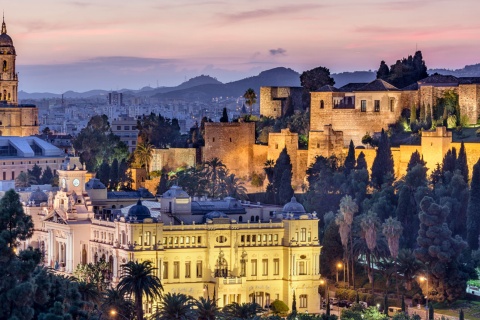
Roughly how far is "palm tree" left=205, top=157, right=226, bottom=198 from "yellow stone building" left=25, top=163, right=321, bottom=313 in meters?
18.6

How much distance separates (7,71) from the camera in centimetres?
13575

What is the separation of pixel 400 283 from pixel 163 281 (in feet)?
35.7

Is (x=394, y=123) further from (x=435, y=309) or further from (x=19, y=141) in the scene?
(x=19, y=141)

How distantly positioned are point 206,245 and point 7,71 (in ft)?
223

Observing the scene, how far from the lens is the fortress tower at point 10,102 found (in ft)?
442

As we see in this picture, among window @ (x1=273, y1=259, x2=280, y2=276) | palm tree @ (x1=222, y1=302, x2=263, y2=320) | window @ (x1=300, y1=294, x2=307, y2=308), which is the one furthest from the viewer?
window @ (x1=273, y1=259, x2=280, y2=276)

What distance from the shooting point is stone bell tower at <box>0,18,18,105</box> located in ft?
442

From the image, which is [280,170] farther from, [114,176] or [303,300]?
[303,300]

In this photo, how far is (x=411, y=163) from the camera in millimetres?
85562

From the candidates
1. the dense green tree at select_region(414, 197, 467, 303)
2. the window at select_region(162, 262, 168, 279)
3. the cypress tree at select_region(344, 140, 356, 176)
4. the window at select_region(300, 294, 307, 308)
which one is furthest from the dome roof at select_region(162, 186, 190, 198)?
the cypress tree at select_region(344, 140, 356, 176)

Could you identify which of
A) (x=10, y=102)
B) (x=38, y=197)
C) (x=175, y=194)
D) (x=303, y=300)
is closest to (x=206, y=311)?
(x=303, y=300)

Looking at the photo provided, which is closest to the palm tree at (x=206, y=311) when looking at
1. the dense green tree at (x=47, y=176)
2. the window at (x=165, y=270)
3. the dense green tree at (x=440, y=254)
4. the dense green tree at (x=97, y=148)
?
the window at (x=165, y=270)

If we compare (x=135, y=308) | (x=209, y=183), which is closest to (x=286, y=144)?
(x=209, y=183)

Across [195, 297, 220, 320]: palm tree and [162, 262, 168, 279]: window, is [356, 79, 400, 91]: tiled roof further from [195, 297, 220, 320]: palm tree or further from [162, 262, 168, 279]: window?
[195, 297, 220, 320]: palm tree
